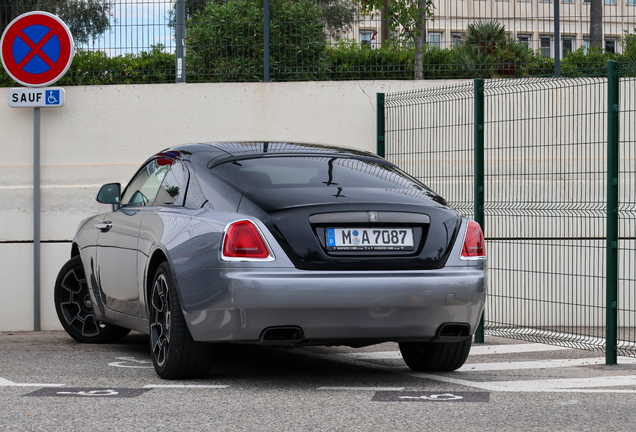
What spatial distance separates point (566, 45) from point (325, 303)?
706cm

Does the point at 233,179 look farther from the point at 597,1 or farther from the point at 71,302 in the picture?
the point at 597,1

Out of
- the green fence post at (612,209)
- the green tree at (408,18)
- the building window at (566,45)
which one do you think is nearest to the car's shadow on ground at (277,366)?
the green fence post at (612,209)

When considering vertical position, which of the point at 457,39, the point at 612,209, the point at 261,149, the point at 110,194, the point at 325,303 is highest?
the point at 457,39

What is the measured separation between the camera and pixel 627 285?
8.45m

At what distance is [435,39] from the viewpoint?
1155cm

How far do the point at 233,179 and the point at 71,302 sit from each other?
10.1ft

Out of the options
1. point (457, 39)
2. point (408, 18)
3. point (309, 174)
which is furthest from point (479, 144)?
point (408, 18)

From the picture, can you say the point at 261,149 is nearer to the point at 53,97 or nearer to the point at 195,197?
the point at 195,197

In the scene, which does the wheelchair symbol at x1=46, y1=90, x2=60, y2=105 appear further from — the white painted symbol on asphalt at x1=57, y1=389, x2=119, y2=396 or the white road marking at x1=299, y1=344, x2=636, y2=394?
the white painted symbol on asphalt at x1=57, y1=389, x2=119, y2=396

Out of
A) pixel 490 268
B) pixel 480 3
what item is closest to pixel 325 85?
pixel 480 3

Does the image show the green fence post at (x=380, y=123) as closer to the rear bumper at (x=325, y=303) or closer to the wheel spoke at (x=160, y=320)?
the wheel spoke at (x=160, y=320)

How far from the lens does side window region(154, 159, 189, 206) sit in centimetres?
627

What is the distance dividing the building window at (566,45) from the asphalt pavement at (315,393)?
4621 millimetres

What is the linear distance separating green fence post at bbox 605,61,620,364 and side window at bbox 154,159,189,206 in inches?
122
